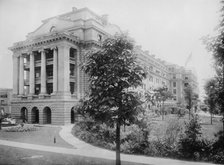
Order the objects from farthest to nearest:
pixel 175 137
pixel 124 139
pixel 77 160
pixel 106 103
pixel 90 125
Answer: pixel 90 125 → pixel 124 139 → pixel 175 137 → pixel 77 160 → pixel 106 103

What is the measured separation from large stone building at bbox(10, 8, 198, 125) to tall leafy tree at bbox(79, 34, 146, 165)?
2933 centimetres

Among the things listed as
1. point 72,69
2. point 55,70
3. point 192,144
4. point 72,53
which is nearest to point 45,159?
point 192,144

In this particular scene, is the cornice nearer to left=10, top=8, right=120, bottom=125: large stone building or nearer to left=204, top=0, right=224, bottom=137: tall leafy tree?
left=10, top=8, right=120, bottom=125: large stone building

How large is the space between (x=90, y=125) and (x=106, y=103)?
13.0 m

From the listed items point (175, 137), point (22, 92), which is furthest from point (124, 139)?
point (22, 92)

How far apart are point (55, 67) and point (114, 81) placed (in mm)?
34893

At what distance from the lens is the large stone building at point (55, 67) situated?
43.1 m

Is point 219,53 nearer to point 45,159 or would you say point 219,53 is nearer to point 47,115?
point 45,159

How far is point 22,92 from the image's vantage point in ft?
167

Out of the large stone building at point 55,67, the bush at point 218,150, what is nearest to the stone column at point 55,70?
the large stone building at point 55,67

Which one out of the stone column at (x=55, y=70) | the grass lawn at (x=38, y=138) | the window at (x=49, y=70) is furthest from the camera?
the window at (x=49, y=70)

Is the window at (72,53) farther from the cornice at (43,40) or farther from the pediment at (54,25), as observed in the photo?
the pediment at (54,25)

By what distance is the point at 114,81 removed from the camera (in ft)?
39.4

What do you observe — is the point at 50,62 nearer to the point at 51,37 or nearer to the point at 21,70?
the point at 51,37
